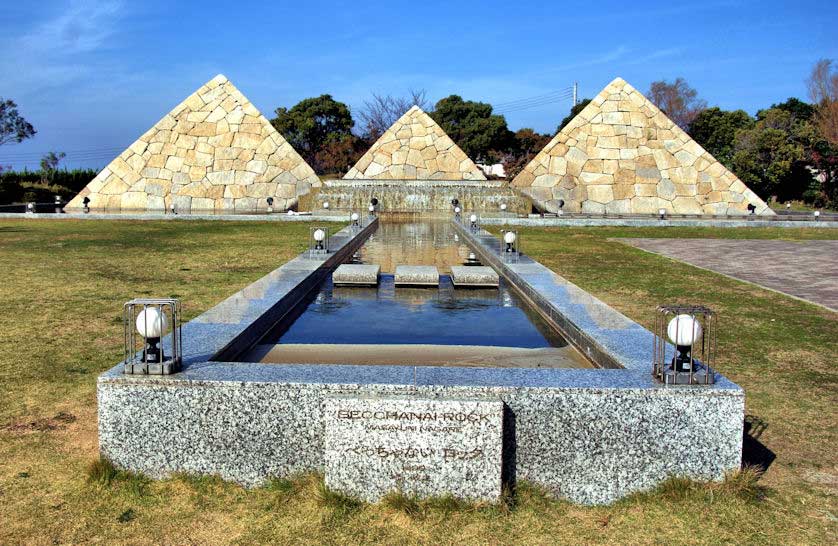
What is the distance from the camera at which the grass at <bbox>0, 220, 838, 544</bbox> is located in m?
2.70

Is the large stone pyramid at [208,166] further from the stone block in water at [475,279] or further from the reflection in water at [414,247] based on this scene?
the stone block in water at [475,279]

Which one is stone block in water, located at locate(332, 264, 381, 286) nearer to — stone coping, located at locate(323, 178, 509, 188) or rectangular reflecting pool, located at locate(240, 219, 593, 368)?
rectangular reflecting pool, located at locate(240, 219, 593, 368)

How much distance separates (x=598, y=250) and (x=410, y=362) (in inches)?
331

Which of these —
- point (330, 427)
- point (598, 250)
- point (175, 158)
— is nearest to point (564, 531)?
point (330, 427)

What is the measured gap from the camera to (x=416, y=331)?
17.6 feet

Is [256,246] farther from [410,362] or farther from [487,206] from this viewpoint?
[487,206]

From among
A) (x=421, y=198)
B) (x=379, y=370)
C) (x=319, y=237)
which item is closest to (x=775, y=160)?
(x=421, y=198)

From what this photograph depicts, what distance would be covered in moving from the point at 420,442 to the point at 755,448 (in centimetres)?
166

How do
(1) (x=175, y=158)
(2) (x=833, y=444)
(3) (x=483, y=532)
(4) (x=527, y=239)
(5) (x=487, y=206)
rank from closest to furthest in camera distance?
1. (3) (x=483, y=532)
2. (2) (x=833, y=444)
3. (4) (x=527, y=239)
4. (5) (x=487, y=206)
5. (1) (x=175, y=158)

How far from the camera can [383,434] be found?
9.34 feet

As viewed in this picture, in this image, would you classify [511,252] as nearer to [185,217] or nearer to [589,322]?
[589,322]


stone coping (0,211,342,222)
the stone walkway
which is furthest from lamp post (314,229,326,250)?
stone coping (0,211,342,222)

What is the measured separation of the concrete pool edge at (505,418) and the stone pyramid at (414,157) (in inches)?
880

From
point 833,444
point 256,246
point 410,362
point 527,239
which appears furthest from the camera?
point 527,239
